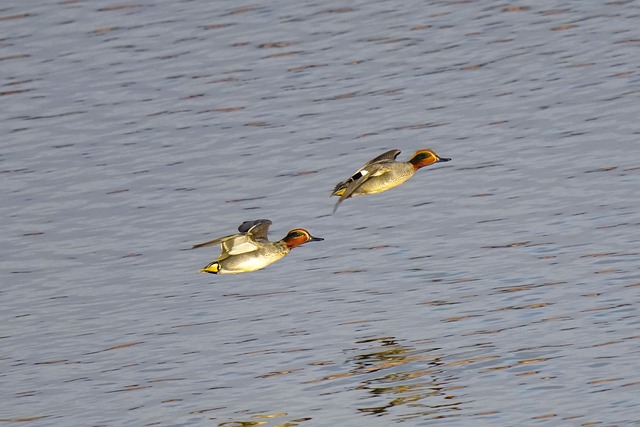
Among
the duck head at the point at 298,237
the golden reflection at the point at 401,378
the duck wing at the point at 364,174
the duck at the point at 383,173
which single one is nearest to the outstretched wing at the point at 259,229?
the duck head at the point at 298,237

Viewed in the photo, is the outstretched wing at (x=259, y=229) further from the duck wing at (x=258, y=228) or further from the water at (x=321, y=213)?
the water at (x=321, y=213)

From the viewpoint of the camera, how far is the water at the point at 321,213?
1981cm

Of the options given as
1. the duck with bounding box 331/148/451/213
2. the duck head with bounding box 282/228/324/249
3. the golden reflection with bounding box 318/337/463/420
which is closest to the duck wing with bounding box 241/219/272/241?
the duck head with bounding box 282/228/324/249

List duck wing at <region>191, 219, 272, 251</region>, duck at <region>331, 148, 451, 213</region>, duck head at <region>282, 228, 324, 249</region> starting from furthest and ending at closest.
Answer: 1. duck at <region>331, 148, 451, 213</region>
2. duck head at <region>282, 228, 324, 249</region>
3. duck wing at <region>191, 219, 272, 251</region>

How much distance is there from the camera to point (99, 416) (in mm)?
19641

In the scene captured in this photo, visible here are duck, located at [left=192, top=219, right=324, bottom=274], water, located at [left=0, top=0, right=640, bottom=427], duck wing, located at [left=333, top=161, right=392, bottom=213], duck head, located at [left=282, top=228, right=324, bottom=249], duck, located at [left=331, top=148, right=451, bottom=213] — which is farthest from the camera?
duck, located at [left=331, top=148, right=451, bottom=213]

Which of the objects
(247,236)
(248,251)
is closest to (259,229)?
(247,236)

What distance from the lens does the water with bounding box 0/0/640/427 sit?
65.0 feet

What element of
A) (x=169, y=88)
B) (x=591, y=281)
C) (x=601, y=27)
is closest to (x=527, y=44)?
(x=601, y=27)

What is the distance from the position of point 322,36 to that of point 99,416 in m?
22.2

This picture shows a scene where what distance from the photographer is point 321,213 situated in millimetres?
28078

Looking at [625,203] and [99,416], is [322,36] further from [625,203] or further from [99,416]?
[99,416]

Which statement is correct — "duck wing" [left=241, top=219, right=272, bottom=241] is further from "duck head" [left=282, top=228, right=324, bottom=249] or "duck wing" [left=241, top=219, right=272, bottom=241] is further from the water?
the water

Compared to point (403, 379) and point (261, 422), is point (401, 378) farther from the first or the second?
point (261, 422)
